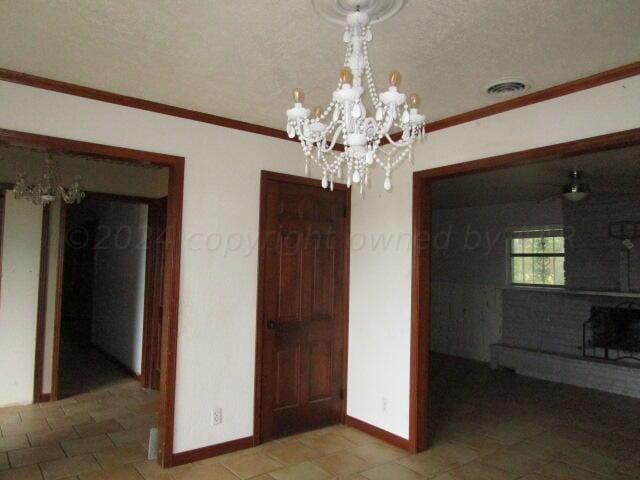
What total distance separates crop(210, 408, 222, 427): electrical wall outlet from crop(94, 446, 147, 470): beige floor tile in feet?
1.70

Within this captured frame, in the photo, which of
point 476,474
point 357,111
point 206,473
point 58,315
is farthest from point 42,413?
point 357,111

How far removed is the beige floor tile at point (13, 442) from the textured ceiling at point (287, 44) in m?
2.64

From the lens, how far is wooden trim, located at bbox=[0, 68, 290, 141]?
102 inches

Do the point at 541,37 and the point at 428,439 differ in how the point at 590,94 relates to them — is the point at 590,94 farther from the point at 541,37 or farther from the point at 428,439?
the point at 428,439

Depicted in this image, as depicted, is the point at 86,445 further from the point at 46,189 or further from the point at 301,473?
the point at 46,189

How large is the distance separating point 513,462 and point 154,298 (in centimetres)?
380

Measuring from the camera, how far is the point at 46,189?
4.04 m

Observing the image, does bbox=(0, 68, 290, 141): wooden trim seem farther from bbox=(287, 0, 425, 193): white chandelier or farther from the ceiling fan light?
the ceiling fan light

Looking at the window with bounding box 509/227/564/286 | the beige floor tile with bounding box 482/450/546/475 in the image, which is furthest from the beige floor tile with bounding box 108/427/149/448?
the window with bounding box 509/227/564/286

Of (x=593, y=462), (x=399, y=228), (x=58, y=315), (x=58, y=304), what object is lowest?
(x=593, y=462)

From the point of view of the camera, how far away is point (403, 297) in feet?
11.5

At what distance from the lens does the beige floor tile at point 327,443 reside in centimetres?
341

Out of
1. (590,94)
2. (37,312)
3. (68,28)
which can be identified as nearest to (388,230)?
(590,94)

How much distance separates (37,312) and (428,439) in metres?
3.82
